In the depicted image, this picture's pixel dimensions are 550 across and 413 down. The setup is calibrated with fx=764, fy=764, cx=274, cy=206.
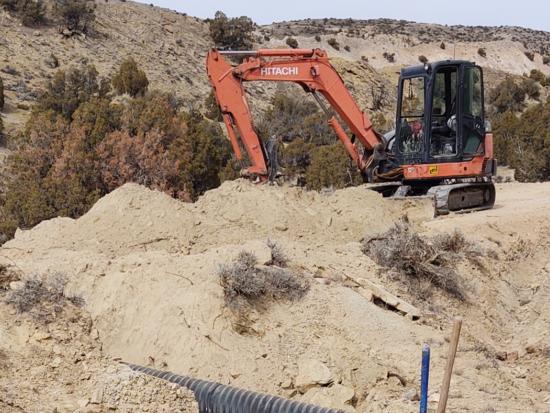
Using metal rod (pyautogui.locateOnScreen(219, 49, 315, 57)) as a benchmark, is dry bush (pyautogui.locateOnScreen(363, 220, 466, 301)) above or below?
below

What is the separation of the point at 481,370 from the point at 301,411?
90.1 inches

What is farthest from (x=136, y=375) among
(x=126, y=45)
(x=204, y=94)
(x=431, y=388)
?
(x=126, y=45)

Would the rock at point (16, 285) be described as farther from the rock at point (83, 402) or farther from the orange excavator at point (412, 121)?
the orange excavator at point (412, 121)

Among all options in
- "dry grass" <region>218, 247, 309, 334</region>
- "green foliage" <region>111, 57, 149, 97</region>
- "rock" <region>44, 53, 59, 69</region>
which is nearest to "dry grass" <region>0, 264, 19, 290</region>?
"dry grass" <region>218, 247, 309, 334</region>

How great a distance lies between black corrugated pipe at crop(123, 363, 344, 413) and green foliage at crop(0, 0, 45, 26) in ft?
108

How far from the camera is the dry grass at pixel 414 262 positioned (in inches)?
393

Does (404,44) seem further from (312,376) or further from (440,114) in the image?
(312,376)

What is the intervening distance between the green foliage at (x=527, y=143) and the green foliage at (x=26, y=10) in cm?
2203

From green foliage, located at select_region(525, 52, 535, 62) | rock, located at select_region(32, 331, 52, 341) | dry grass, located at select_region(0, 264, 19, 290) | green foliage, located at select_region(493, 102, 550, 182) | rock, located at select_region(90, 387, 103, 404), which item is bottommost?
rock, located at select_region(90, 387, 103, 404)

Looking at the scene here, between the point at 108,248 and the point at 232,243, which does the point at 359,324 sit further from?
the point at 108,248

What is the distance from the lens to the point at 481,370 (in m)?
7.59

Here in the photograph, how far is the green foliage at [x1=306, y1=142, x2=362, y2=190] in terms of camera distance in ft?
80.1

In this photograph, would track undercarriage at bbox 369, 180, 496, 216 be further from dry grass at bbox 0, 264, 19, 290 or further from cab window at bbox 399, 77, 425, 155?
dry grass at bbox 0, 264, 19, 290

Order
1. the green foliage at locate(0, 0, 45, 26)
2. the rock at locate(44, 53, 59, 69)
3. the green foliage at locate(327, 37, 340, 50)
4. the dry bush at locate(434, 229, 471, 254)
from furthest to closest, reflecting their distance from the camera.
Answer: the green foliage at locate(327, 37, 340, 50) → the green foliage at locate(0, 0, 45, 26) → the rock at locate(44, 53, 59, 69) → the dry bush at locate(434, 229, 471, 254)
